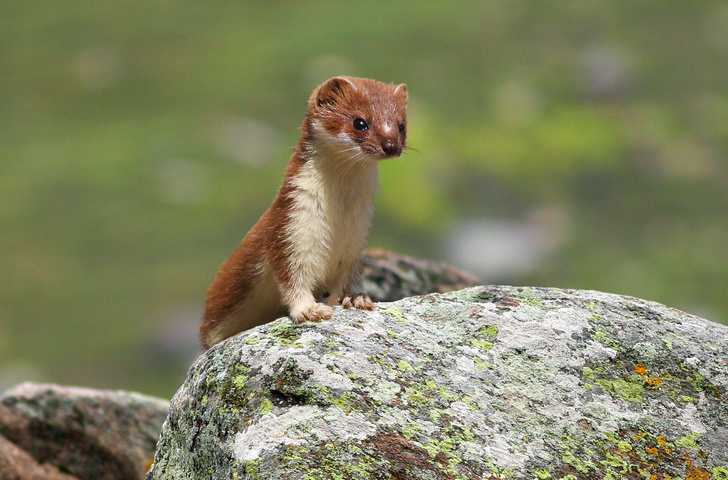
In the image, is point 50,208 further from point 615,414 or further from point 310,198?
point 615,414

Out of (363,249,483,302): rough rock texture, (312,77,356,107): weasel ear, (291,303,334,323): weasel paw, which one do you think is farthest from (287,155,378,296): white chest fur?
(363,249,483,302): rough rock texture

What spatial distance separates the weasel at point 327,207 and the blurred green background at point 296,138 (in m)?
15.1

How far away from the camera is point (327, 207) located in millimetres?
7199

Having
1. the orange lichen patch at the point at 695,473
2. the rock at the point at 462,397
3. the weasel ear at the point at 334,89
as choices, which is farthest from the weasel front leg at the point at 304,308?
the orange lichen patch at the point at 695,473

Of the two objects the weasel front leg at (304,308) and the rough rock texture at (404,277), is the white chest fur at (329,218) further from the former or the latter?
the rough rock texture at (404,277)

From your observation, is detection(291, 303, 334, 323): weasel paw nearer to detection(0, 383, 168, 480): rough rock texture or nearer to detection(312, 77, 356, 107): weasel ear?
detection(312, 77, 356, 107): weasel ear

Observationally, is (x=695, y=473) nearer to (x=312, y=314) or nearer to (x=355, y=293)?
(x=312, y=314)

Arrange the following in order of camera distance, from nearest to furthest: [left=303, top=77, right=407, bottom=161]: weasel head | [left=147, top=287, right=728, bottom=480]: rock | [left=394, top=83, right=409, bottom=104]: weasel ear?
1. [left=147, top=287, right=728, bottom=480]: rock
2. [left=303, top=77, right=407, bottom=161]: weasel head
3. [left=394, top=83, right=409, bottom=104]: weasel ear

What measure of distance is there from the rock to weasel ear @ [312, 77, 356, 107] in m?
1.95

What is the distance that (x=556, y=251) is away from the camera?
28453mm

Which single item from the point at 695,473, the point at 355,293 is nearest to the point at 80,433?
the point at 355,293

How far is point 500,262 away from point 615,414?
21.4 meters

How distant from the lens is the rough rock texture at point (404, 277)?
11.2 meters

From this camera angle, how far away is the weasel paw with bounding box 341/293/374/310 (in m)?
6.69
